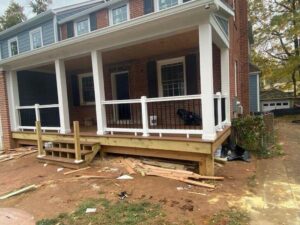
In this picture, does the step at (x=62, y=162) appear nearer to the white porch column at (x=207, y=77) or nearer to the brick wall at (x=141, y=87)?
the brick wall at (x=141, y=87)

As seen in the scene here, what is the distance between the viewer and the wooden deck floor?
495cm

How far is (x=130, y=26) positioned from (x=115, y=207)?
371 cm

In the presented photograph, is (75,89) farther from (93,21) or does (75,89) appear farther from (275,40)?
(275,40)

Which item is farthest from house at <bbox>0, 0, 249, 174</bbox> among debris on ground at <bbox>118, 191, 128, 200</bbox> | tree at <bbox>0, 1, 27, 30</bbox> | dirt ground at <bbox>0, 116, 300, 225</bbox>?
tree at <bbox>0, 1, 27, 30</bbox>

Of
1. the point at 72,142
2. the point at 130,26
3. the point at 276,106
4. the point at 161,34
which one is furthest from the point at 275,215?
the point at 276,106

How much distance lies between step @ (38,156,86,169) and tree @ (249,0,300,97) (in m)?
18.3

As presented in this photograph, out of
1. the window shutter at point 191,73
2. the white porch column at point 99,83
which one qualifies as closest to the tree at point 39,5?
the window shutter at point 191,73

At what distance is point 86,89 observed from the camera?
35.9 feet

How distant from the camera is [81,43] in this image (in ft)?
20.9

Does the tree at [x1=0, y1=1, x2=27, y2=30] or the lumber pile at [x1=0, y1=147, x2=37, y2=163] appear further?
the tree at [x1=0, y1=1, x2=27, y2=30]

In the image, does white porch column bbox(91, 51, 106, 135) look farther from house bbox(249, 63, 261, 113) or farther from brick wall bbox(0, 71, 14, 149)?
house bbox(249, 63, 261, 113)

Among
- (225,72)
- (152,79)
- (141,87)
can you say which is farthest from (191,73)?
(141,87)

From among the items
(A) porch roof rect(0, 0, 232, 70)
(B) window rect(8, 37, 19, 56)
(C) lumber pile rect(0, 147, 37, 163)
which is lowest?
(C) lumber pile rect(0, 147, 37, 163)

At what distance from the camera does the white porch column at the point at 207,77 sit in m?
4.73
